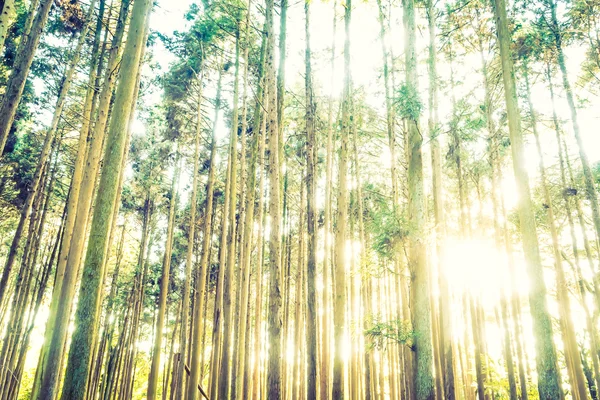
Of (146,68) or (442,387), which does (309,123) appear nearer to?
(146,68)

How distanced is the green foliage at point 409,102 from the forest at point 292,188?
49mm

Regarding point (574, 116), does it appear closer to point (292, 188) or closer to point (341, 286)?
point (341, 286)

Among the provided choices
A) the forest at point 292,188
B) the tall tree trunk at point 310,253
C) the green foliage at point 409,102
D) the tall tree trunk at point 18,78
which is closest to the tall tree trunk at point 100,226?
the forest at point 292,188

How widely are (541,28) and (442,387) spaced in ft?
37.6

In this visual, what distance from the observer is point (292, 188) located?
18766mm

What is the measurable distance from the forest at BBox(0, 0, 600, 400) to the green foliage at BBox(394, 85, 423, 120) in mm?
49

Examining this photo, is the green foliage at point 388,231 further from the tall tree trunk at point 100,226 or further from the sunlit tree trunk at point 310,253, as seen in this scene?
the tall tree trunk at point 100,226

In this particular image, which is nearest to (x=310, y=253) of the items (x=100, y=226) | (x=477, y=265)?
(x=100, y=226)

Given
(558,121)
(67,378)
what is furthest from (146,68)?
(558,121)

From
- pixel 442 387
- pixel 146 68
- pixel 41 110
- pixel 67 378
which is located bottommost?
pixel 442 387

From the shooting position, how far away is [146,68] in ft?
37.3

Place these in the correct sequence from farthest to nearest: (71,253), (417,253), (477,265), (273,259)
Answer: (477,265)
(417,253)
(273,259)
(71,253)

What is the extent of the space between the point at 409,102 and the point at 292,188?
11937 millimetres

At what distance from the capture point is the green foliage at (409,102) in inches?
287
